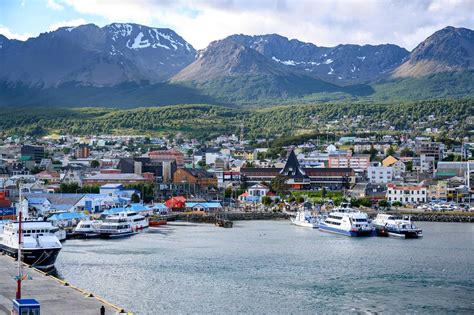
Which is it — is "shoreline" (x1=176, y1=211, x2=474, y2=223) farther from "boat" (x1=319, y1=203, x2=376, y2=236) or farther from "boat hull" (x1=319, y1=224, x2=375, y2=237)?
"boat hull" (x1=319, y1=224, x2=375, y2=237)

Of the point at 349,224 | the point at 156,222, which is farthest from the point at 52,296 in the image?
the point at 156,222

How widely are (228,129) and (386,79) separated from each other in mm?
75416

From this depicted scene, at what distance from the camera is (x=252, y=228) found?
41031mm

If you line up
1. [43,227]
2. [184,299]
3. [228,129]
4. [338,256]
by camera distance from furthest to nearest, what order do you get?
1. [228,129]
2. [338,256]
3. [43,227]
4. [184,299]

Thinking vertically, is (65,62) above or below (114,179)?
above

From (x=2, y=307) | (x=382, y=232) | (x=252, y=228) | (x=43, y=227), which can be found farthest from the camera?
(x=252, y=228)

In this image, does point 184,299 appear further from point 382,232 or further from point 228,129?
point 228,129

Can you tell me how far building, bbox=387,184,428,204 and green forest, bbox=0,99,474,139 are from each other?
36.5 m

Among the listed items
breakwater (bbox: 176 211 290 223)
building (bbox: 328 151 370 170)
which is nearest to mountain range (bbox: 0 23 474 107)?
building (bbox: 328 151 370 170)

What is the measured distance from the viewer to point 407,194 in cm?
5572

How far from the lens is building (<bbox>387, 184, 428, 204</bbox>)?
182 feet

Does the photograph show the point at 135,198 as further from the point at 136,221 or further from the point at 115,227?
the point at 115,227

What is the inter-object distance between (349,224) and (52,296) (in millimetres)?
21393

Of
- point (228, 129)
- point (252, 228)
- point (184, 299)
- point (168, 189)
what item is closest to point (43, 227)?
point (184, 299)
